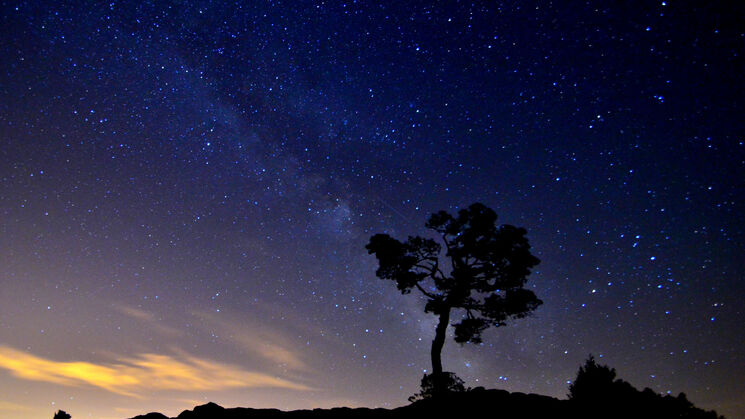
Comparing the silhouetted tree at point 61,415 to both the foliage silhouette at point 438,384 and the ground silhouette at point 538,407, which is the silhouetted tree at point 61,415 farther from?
the foliage silhouette at point 438,384

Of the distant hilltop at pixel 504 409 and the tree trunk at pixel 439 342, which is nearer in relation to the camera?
the distant hilltop at pixel 504 409

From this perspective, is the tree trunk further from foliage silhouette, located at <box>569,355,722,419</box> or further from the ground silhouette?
foliage silhouette, located at <box>569,355,722,419</box>

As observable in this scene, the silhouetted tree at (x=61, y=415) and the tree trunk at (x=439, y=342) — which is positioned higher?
the tree trunk at (x=439, y=342)

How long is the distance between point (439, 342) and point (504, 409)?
649cm

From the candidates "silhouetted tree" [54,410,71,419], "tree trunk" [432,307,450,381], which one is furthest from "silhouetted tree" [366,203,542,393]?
"silhouetted tree" [54,410,71,419]

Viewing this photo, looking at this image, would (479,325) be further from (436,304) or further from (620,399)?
(620,399)

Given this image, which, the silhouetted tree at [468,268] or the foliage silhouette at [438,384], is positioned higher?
the silhouetted tree at [468,268]

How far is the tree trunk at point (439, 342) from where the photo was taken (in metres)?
18.9

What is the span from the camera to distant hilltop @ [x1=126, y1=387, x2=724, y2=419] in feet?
39.2

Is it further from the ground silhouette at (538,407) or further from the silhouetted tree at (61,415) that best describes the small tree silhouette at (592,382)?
the silhouetted tree at (61,415)

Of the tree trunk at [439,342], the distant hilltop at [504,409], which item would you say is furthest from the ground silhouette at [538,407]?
the tree trunk at [439,342]

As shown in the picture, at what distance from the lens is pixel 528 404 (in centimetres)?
1330

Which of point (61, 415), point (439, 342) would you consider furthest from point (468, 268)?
point (61, 415)

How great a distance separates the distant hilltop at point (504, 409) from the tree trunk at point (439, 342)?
285 cm
